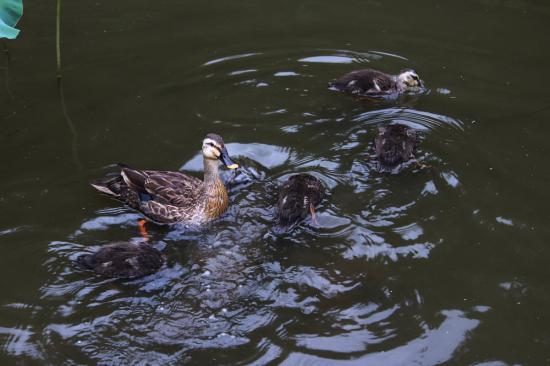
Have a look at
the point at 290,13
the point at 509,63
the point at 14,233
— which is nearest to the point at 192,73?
the point at 290,13

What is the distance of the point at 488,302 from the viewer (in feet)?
14.8

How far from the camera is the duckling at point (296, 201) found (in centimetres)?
511

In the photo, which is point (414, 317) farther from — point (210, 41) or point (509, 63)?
point (210, 41)

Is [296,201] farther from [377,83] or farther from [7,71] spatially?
[7,71]

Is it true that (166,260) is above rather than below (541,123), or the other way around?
below

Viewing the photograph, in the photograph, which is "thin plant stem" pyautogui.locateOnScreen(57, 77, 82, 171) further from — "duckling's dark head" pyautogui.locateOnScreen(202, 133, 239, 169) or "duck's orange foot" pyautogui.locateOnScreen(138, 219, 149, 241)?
"duckling's dark head" pyautogui.locateOnScreen(202, 133, 239, 169)

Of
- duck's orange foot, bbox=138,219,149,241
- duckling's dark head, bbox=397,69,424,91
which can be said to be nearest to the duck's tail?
duck's orange foot, bbox=138,219,149,241

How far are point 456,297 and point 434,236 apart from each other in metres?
0.62

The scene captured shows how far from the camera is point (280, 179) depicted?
19.0 feet

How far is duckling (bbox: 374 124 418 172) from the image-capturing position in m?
5.65

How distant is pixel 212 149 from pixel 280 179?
0.71 metres

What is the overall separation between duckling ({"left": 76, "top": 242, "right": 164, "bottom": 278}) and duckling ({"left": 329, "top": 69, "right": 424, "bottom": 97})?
289 centimetres

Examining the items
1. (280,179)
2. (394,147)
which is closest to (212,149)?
(280,179)

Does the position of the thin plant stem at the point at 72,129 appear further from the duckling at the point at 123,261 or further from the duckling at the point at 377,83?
the duckling at the point at 377,83
